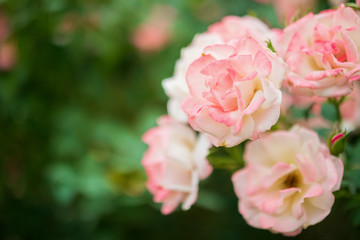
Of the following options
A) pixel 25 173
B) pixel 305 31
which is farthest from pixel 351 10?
pixel 25 173

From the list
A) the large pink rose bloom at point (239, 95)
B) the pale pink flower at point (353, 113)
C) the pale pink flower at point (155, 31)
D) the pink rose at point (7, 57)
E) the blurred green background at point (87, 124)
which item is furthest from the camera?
the pale pink flower at point (155, 31)

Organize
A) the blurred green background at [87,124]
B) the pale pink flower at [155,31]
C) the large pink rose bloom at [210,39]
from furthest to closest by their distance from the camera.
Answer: the pale pink flower at [155,31] → the blurred green background at [87,124] → the large pink rose bloom at [210,39]

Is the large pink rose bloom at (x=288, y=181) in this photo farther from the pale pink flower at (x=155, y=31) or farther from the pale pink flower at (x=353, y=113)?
the pale pink flower at (x=155, y=31)

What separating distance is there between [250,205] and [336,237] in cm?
49

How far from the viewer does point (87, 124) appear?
1.41m

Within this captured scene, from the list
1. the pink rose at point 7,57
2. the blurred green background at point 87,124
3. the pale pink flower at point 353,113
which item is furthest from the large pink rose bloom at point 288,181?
the pink rose at point 7,57

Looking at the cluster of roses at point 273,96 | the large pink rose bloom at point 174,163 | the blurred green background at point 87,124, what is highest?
the cluster of roses at point 273,96

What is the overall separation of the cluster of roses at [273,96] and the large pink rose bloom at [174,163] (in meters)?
0.02

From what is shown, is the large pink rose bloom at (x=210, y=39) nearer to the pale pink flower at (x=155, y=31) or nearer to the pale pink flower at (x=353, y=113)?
the pale pink flower at (x=353, y=113)

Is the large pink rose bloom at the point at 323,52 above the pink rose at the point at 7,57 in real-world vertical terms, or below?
above

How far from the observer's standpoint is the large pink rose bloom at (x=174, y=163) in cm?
71

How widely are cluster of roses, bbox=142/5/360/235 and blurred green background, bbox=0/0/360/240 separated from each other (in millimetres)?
500

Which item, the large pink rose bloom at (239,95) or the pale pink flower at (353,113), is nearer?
the large pink rose bloom at (239,95)

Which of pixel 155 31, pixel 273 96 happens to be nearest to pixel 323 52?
pixel 273 96
